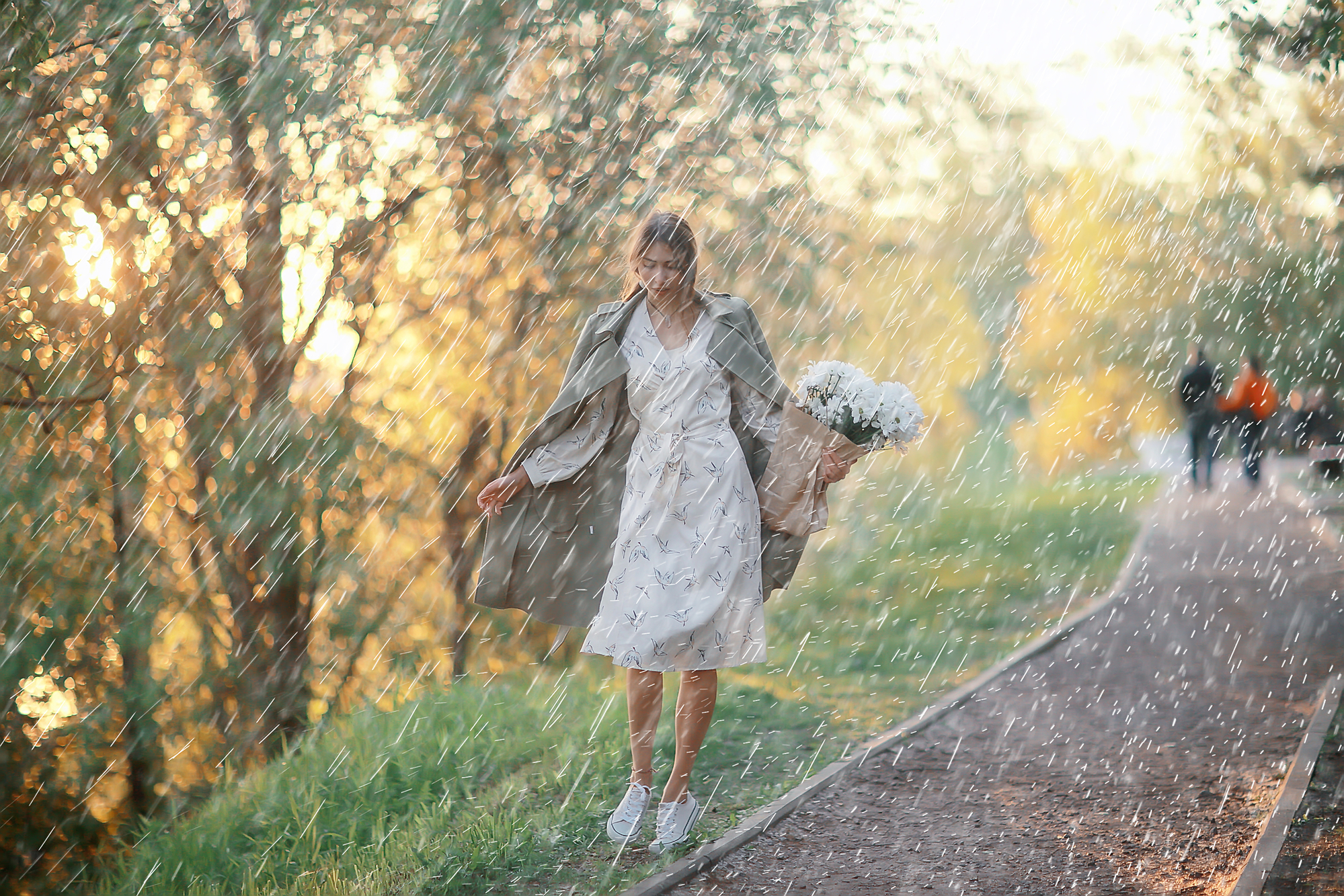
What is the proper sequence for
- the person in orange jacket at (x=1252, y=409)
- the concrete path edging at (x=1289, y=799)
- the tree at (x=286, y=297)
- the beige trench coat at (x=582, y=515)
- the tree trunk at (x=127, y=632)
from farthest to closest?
the person in orange jacket at (x=1252, y=409), the tree trunk at (x=127, y=632), the tree at (x=286, y=297), the beige trench coat at (x=582, y=515), the concrete path edging at (x=1289, y=799)

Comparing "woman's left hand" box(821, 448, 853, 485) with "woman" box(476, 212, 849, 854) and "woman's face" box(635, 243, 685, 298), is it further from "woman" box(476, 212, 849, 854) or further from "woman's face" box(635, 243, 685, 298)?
"woman's face" box(635, 243, 685, 298)

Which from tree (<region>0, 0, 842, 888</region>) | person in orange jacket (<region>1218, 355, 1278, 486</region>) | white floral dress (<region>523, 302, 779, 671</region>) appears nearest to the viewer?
white floral dress (<region>523, 302, 779, 671</region>)

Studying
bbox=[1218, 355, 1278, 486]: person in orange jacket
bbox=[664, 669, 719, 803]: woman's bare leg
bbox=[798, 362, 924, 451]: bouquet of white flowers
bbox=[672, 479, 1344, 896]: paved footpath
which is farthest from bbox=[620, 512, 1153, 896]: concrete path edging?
bbox=[1218, 355, 1278, 486]: person in orange jacket

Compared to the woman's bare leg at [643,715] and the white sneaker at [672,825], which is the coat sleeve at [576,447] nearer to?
the woman's bare leg at [643,715]

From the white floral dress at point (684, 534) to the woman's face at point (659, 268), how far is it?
0.78 ft

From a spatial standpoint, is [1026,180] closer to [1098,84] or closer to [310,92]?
[1098,84]

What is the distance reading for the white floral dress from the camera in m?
3.74

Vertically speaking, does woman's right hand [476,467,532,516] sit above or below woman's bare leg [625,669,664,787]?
above

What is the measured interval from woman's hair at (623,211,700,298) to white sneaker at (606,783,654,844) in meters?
1.93

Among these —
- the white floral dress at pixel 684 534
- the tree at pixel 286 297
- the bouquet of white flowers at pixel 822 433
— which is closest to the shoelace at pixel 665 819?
the white floral dress at pixel 684 534

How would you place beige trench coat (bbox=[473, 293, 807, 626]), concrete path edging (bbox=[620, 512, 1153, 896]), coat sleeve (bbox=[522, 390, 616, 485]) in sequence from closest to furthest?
concrete path edging (bbox=[620, 512, 1153, 896])
beige trench coat (bbox=[473, 293, 807, 626])
coat sleeve (bbox=[522, 390, 616, 485])

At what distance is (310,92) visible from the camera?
6.18 metres

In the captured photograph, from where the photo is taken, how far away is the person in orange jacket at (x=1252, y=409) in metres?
15.4

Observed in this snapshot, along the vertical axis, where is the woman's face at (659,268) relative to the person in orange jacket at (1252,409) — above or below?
above
